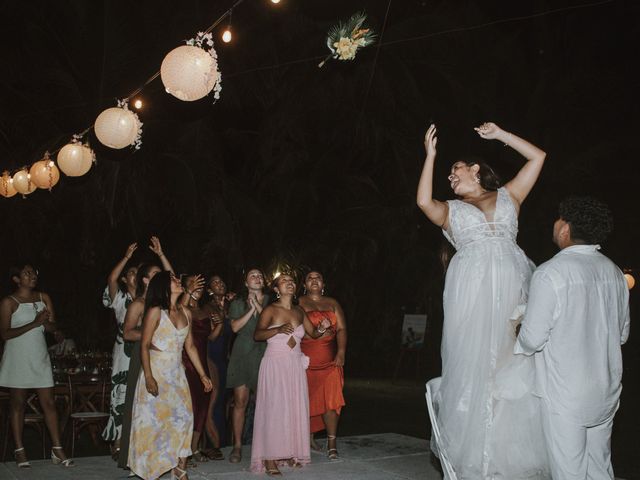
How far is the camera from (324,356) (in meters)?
8.40

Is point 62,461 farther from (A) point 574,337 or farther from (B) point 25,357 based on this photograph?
(A) point 574,337

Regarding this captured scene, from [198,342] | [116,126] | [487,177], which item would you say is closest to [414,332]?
[198,342]

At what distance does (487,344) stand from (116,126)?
4.84 metres

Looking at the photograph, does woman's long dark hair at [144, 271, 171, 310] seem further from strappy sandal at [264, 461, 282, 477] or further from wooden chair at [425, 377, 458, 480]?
wooden chair at [425, 377, 458, 480]

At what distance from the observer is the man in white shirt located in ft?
13.5

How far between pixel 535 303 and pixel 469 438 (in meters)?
0.95

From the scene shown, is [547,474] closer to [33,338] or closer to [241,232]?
[33,338]

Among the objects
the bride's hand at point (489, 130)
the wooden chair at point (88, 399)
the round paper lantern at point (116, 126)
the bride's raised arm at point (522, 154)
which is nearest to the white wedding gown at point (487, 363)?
the bride's raised arm at point (522, 154)

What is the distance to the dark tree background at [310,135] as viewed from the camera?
50.5ft

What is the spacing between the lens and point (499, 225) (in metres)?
4.82

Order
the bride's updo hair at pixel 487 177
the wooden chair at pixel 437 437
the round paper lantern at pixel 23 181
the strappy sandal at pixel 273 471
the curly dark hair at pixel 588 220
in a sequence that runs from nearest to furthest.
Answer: the curly dark hair at pixel 588 220 < the wooden chair at pixel 437 437 < the bride's updo hair at pixel 487 177 < the strappy sandal at pixel 273 471 < the round paper lantern at pixel 23 181

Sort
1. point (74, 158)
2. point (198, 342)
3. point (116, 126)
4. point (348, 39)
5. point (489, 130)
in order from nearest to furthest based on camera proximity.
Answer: point (489, 130) → point (348, 39) → point (116, 126) → point (198, 342) → point (74, 158)

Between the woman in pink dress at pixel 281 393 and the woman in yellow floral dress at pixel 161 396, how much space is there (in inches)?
43.2

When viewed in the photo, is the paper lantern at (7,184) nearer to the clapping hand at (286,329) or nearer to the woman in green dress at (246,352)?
the woman in green dress at (246,352)
